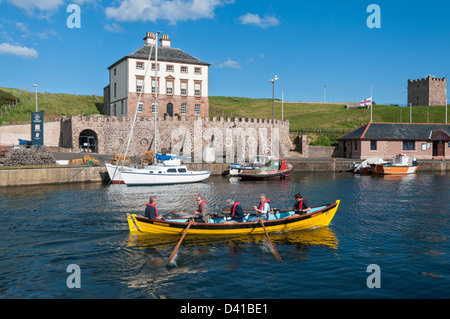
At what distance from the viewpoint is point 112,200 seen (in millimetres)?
24188

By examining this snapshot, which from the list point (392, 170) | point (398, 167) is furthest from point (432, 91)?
point (392, 170)

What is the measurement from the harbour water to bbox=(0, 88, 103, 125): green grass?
45324 mm

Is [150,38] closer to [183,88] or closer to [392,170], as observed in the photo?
[183,88]

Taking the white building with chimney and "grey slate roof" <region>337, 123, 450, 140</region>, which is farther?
"grey slate roof" <region>337, 123, 450, 140</region>

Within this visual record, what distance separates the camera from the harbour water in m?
10.5

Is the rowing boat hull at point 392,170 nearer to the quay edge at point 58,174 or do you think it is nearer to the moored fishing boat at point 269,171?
the moored fishing boat at point 269,171

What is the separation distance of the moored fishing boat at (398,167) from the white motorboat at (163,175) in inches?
872

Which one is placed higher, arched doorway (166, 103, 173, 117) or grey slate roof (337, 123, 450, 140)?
arched doorway (166, 103, 173, 117)

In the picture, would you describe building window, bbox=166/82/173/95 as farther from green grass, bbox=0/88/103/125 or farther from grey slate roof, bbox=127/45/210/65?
green grass, bbox=0/88/103/125

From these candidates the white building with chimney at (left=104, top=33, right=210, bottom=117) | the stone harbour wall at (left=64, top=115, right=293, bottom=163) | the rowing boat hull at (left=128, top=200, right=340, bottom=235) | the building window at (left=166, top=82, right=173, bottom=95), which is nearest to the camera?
the rowing boat hull at (left=128, top=200, right=340, bottom=235)

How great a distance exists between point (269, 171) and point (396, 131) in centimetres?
2538

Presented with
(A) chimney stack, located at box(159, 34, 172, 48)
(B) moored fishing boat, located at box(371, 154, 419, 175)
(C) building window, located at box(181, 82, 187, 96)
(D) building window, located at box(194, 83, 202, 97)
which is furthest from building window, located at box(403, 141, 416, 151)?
(A) chimney stack, located at box(159, 34, 172, 48)

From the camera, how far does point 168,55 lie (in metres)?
53.8
